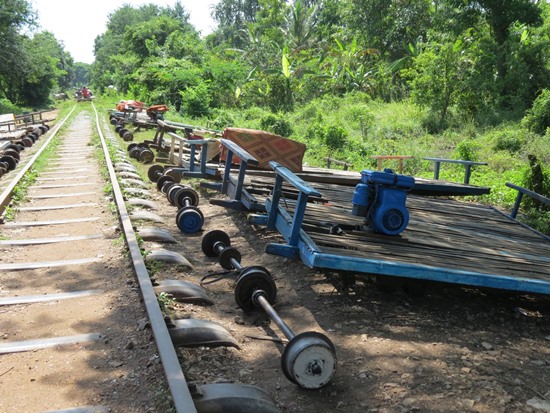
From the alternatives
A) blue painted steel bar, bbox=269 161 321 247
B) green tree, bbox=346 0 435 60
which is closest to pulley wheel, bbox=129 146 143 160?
blue painted steel bar, bbox=269 161 321 247

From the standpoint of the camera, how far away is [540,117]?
1550 centimetres

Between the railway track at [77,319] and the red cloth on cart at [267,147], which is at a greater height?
the red cloth on cart at [267,147]

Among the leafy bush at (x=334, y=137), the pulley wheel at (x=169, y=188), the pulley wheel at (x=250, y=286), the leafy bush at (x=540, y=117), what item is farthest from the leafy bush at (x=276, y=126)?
the pulley wheel at (x=250, y=286)

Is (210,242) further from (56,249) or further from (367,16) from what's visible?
(367,16)

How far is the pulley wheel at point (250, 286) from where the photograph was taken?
463cm

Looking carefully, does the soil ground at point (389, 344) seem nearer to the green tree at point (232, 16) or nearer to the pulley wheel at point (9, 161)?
the pulley wheel at point (9, 161)

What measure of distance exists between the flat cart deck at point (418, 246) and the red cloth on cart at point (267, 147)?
240 cm

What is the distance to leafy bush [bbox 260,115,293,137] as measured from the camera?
19.5 meters

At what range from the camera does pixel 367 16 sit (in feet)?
103

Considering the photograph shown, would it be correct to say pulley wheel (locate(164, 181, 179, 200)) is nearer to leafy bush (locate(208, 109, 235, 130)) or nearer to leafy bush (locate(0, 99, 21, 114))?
leafy bush (locate(208, 109, 235, 130))

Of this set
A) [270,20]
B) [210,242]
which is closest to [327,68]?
[270,20]

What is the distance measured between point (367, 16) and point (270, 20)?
1993 centimetres

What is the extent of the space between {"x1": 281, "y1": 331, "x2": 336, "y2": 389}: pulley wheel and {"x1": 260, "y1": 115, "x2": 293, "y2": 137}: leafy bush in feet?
54.5

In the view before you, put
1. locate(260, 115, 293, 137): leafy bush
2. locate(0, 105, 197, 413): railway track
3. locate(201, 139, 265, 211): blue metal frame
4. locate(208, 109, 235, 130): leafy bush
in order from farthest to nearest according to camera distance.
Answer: locate(208, 109, 235, 130): leafy bush < locate(260, 115, 293, 137): leafy bush < locate(201, 139, 265, 211): blue metal frame < locate(0, 105, 197, 413): railway track
